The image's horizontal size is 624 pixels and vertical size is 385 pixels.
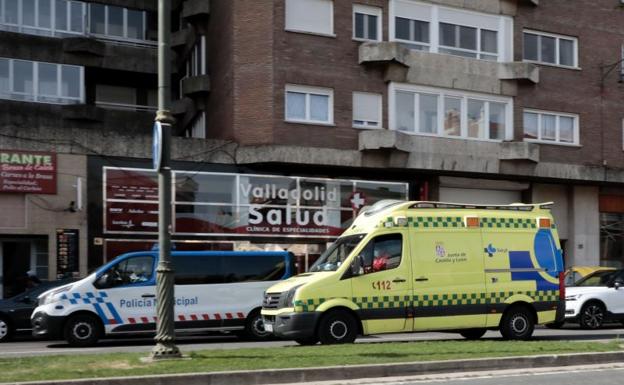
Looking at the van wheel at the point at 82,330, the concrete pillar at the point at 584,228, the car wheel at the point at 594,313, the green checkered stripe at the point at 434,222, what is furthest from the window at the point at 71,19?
the car wheel at the point at 594,313

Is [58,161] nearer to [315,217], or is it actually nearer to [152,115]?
[315,217]

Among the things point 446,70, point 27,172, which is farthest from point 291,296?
point 446,70

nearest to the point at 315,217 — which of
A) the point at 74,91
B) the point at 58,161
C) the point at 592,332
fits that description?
the point at 58,161

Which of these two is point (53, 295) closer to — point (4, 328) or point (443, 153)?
point (4, 328)

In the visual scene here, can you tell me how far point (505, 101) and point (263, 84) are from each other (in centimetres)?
913

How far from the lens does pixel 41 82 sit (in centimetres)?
3008

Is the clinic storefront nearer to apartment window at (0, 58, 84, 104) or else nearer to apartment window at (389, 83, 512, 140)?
apartment window at (389, 83, 512, 140)

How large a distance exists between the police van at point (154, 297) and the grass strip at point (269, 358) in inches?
186

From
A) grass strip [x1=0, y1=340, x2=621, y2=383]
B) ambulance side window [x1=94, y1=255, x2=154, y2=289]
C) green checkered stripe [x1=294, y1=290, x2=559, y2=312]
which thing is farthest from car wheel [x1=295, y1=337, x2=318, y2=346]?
ambulance side window [x1=94, y1=255, x2=154, y2=289]

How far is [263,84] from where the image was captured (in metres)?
24.4

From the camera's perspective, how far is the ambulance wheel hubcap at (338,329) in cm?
1364

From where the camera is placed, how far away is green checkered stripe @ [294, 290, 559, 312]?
13.4 meters

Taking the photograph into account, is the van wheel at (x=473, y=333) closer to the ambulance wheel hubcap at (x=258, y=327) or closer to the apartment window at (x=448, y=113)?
the ambulance wheel hubcap at (x=258, y=327)

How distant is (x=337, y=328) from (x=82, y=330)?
5.84 metres
